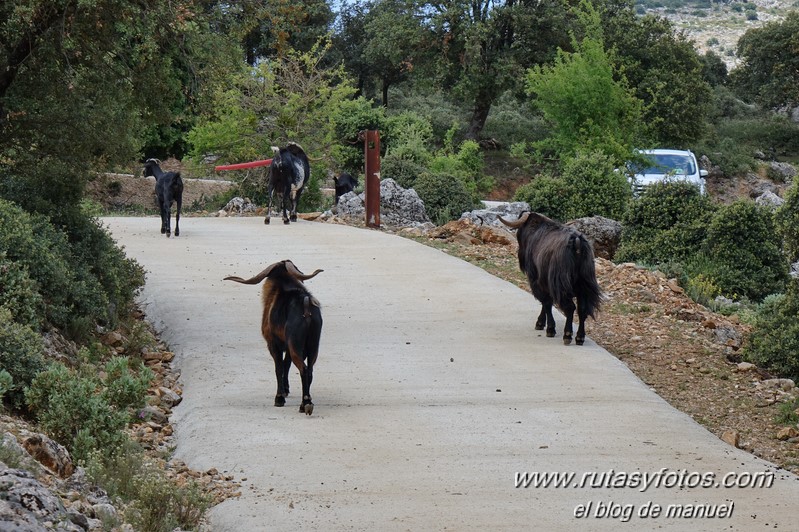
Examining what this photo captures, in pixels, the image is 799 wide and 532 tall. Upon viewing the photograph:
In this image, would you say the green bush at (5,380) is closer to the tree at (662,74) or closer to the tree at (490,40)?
the tree at (490,40)

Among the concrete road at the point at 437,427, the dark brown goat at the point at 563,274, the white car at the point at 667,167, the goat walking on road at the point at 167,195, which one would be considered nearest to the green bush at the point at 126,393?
the concrete road at the point at 437,427

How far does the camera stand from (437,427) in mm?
9305

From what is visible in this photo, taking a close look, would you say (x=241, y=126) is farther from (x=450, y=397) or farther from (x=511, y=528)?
(x=511, y=528)

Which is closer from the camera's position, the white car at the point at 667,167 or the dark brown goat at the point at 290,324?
the dark brown goat at the point at 290,324

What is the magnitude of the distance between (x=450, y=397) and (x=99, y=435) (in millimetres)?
3373

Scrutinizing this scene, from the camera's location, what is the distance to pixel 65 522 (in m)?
5.67

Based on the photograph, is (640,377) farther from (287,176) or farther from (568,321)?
(287,176)

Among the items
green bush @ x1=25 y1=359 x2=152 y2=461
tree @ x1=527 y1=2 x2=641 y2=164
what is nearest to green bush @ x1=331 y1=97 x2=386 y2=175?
tree @ x1=527 y1=2 x2=641 y2=164

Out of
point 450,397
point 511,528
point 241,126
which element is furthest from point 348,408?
point 241,126

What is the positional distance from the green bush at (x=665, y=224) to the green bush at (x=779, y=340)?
6551 mm

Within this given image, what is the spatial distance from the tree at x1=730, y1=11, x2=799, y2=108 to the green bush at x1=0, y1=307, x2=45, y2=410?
55.1 m

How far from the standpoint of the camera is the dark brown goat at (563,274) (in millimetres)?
11906

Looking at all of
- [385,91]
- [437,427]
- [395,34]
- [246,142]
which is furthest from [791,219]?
[385,91]

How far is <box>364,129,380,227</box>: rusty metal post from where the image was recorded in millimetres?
21328
